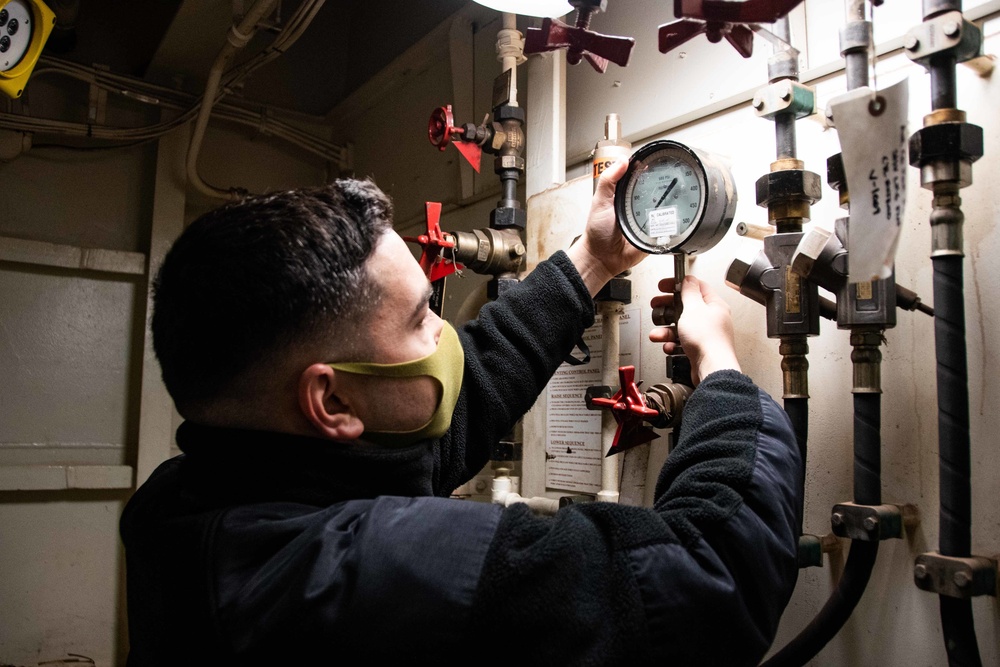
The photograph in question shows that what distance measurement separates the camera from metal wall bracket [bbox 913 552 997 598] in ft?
2.26

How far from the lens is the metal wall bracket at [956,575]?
69 cm

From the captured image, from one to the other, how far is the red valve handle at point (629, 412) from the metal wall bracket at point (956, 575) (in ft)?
1.06

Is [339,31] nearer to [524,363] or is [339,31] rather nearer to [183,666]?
[524,363]

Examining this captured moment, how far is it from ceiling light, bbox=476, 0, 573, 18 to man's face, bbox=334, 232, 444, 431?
44cm

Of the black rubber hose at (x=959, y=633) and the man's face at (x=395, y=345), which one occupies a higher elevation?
the man's face at (x=395, y=345)

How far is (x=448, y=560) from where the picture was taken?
0.55 meters

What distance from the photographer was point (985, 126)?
77 cm

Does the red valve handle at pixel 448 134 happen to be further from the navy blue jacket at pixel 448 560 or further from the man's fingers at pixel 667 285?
the navy blue jacket at pixel 448 560

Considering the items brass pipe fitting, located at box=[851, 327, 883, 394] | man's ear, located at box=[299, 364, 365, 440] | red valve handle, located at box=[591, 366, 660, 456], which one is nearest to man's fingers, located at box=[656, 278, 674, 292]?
red valve handle, located at box=[591, 366, 660, 456]

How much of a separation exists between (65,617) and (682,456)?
6.20 ft

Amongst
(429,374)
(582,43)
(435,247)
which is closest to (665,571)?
(429,374)

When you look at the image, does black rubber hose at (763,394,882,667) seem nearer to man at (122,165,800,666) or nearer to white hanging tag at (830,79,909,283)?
man at (122,165,800,666)

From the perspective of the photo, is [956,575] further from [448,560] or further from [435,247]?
[435,247]

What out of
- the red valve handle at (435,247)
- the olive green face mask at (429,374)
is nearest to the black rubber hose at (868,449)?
the olive green face mask at (429,374)
